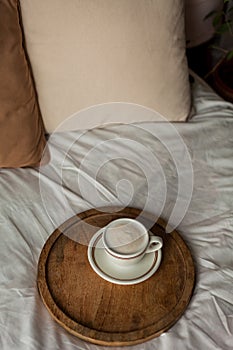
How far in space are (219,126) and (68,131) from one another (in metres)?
0.42

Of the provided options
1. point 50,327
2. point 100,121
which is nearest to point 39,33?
point 100,121

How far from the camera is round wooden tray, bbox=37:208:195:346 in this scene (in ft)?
2.64

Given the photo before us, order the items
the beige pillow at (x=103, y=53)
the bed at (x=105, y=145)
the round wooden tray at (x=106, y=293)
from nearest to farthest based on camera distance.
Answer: the round wooden tray at (x=106, y=293), the bed at (x=105, y=145), the beige pillow at (x=103, y=53)

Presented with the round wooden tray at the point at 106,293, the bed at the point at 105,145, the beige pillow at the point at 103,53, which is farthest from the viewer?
the beige pillow at the point at 103,53

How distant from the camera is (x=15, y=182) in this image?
111 cm

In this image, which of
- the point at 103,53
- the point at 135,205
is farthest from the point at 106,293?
the point at 103,53

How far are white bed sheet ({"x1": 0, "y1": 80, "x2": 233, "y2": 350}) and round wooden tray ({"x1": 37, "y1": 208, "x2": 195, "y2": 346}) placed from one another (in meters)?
0.02

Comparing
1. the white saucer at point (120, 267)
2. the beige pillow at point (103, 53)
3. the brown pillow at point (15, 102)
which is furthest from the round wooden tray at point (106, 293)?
the beige pillow at point (103, 53)

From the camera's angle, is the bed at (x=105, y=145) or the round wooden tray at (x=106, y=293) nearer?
the round wooden tray at (x=106, y=293)

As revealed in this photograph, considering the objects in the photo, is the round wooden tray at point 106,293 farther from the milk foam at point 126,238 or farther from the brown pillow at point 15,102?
the brown pillow at point 15,102

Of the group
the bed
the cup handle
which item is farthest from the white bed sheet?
the cup handle

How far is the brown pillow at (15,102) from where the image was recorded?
3.35 ft

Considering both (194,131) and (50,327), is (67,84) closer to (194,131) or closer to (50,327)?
(194,131)

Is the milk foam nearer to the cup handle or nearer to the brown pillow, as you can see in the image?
the cup handle
